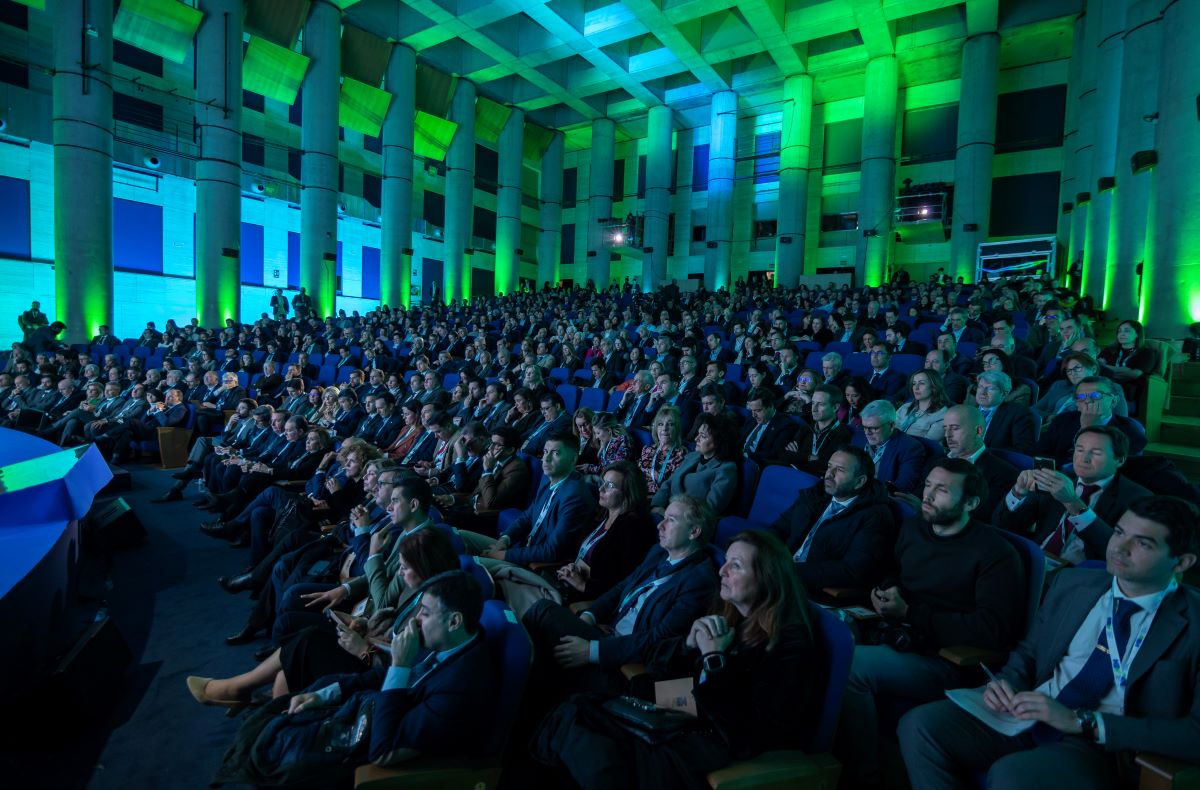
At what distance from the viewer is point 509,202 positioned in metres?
22.5

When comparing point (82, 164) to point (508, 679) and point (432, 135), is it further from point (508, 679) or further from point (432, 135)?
point (508, 679)

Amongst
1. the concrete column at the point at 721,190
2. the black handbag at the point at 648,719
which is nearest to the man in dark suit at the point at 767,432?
the black handbag at the point at 648,719

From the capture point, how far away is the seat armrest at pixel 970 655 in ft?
6.01

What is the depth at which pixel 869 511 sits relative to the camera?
2.49m

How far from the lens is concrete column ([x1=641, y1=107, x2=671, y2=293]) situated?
2152 cm

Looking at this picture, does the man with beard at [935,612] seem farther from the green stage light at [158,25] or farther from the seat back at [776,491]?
the green stage light at [158,25]

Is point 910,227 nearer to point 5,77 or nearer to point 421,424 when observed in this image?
point 421,424

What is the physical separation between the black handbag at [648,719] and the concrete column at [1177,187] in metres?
7.84

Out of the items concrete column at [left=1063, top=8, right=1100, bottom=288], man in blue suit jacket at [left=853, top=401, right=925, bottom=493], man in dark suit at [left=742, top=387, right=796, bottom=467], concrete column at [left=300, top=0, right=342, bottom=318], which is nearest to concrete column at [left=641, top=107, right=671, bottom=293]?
concrete column at [left=300, top=0, right=342, bottom=318]

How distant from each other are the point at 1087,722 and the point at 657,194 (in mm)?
21739

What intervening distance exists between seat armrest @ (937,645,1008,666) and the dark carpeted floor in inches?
96.7

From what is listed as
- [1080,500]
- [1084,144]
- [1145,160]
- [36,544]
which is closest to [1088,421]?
[1080,500]

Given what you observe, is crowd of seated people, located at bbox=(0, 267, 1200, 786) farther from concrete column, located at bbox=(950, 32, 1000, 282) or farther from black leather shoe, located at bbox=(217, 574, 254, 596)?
concrete column, located at bbox=(950, 32, 1000, 282)

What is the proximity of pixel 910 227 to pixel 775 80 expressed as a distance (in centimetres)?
645
